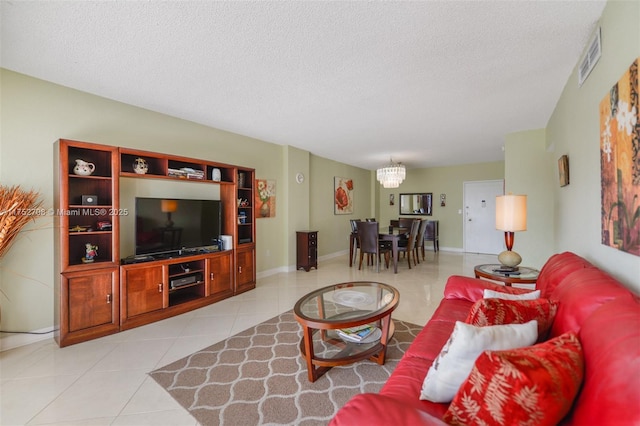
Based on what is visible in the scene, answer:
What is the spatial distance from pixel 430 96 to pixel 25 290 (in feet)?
14.0

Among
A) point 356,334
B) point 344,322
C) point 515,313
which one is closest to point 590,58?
point 515,313

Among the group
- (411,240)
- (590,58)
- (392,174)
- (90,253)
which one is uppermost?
(590,58)

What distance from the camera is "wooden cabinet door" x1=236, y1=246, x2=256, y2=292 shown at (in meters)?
3.74

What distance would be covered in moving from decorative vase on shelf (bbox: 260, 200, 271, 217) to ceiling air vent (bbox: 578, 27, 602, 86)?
4062 mm

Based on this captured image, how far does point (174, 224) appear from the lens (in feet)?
10.3

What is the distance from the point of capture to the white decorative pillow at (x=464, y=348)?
3.05 feet

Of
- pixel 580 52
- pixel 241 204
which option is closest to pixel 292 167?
pixel 241 204

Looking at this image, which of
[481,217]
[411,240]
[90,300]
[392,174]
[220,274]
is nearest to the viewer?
[90,300]

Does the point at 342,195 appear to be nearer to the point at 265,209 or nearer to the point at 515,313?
the point at 265,209

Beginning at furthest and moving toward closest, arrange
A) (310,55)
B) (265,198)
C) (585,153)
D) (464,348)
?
(265,198) → (310,55) → (585,153) → (464,348)

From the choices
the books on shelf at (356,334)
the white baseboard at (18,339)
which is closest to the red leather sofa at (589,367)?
the books on shelf at (356,334)

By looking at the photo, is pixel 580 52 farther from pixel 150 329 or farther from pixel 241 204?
pixel 150 329

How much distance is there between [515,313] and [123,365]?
2.61 meters

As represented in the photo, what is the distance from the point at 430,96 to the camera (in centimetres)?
281
